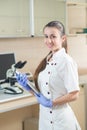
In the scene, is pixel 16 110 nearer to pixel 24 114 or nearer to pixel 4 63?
pixel 24 114

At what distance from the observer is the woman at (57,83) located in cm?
145

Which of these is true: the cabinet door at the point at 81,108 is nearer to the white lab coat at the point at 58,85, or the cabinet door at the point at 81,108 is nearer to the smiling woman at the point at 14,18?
the smiling woman at the point at 14,18

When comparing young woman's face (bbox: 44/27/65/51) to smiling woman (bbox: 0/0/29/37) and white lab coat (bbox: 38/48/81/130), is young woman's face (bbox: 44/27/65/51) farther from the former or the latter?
smiling woman (bbox: 0/0/29/37)

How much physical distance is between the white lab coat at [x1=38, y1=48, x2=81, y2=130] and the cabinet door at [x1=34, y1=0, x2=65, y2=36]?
1.57 meters

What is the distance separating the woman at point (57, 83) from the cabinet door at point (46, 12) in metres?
1.56

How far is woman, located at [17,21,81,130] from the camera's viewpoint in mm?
1446

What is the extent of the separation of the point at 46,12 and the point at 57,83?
1902 millimetres

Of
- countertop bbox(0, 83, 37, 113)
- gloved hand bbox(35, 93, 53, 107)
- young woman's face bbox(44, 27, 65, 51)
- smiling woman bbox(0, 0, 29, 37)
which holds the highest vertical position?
smiling woman bbox(0, 0, 29, 37)

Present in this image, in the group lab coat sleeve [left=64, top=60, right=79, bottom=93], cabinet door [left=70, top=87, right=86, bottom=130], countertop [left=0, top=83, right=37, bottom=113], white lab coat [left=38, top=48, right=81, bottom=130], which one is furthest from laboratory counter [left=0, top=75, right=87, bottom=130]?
lab coat sleeve [left=64, top=60, right=79, bottom=93]

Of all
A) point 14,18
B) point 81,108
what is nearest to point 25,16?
point 14,18

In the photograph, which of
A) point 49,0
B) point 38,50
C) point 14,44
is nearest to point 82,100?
point 38,50

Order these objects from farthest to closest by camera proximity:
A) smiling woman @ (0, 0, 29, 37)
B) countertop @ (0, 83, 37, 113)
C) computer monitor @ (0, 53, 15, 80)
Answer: smiling woman @ (0, 0, 29, 37) < computer monitor @ (0, 53, 15, 80) < countertop @ (0, 83, 37, 113)

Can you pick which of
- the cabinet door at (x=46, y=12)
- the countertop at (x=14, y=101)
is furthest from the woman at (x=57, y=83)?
the cabinet door at (x=46, y=12)

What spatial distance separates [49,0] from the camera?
10.7 ft
